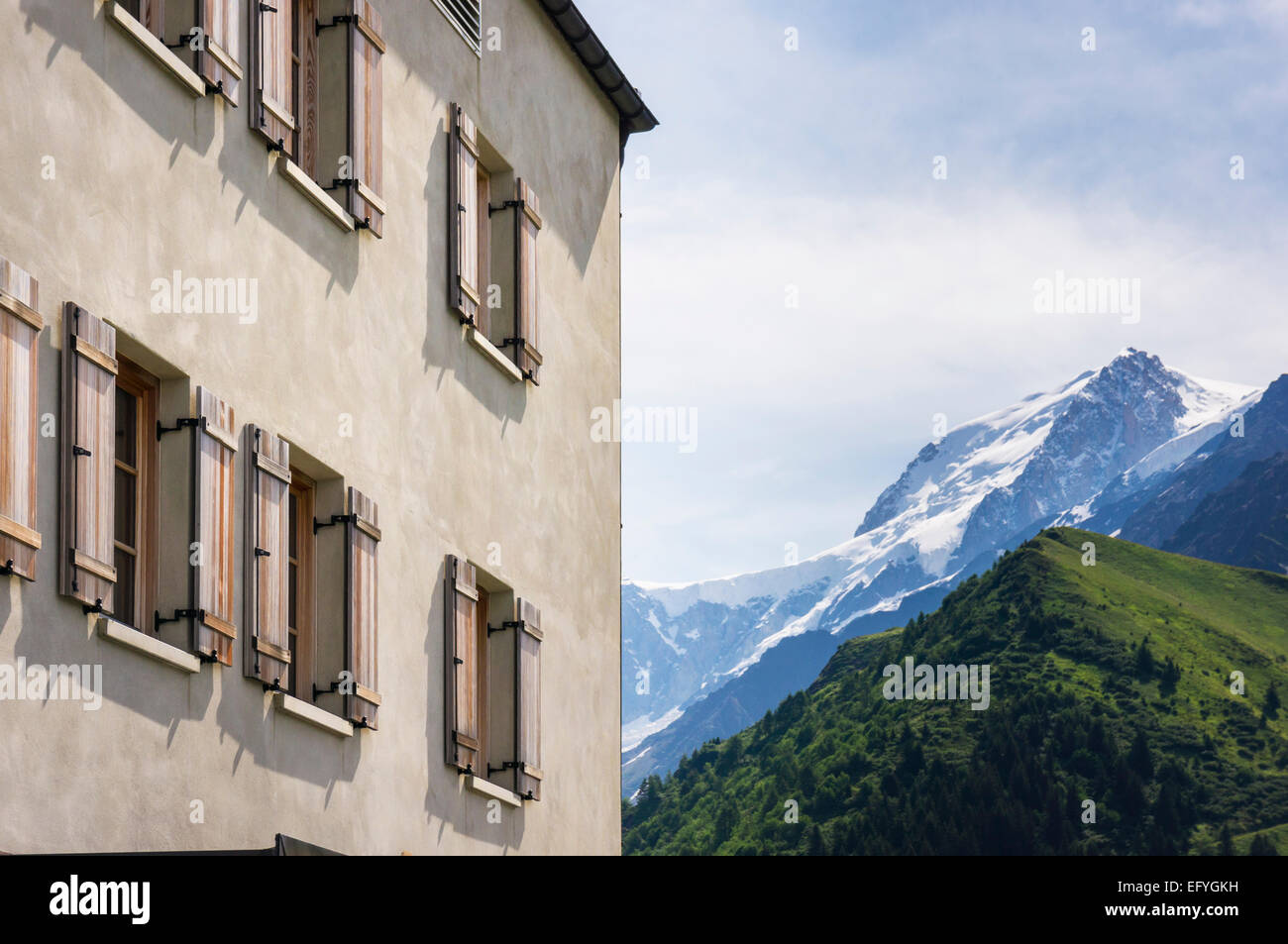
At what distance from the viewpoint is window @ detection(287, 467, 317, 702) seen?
508 inches

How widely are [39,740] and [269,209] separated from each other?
464 cm

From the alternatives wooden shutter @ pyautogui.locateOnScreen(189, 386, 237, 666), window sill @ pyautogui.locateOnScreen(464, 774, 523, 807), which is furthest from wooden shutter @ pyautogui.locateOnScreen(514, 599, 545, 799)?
wooden shutter @ pyautogui.locateOnScreen(189, 386, 237, 666)

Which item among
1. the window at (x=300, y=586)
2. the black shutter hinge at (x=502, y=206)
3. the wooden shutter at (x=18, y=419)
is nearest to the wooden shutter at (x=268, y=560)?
the window at (x=300, y=586)

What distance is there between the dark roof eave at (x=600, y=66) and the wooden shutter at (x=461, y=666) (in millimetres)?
6770

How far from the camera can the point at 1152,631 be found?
557 feet

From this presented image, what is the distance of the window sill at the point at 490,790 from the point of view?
50.5 ft

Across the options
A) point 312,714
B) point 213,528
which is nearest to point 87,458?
point 213,528

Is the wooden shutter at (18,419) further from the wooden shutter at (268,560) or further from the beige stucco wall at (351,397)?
the wooden shutter at (268,560)

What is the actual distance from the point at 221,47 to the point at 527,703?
7.34m

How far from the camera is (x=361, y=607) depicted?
521 inches

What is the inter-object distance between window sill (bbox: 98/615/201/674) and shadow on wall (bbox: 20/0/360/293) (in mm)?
2516

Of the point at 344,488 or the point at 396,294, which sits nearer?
the point at 344,488
